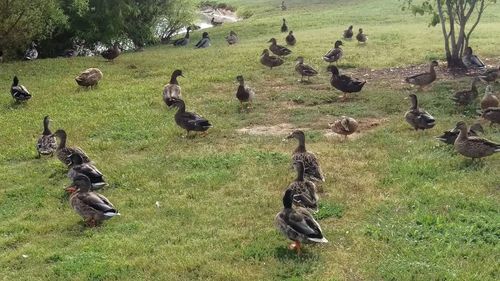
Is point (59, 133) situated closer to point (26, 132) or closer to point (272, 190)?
point (26, 132)

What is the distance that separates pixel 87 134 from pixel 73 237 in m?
6.32

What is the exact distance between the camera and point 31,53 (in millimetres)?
30422

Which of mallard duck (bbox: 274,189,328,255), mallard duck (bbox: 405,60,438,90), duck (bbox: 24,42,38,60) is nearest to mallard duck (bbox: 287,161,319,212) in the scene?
mallard duck (bbox: 274,189,328,255)

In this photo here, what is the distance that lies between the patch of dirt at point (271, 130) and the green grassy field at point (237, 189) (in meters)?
0.24

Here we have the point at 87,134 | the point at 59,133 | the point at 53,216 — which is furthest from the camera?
the point at 87,134

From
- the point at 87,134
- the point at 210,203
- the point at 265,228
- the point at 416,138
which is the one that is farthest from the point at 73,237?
the point at 416,138

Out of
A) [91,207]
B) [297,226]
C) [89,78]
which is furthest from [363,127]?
[89,78]

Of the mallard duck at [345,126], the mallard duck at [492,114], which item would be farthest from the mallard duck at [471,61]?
the mallard duck at [345,126]

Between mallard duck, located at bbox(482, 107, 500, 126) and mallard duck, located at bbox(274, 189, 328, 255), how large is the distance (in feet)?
24.4

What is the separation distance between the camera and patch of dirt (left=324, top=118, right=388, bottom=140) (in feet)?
48.2

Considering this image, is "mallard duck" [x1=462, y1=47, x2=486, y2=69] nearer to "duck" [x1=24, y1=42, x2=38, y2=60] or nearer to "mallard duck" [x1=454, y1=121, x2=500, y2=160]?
"mallard duck" [x1=454, y1=121, x2=500, y2=160]

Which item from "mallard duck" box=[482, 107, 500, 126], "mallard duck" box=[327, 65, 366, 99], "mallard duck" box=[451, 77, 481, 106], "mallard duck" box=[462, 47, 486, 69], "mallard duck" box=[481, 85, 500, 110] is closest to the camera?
"mallard duck" box=[482, 107, 500, 126]

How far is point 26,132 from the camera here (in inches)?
638

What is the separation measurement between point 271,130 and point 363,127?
92.3 inches
